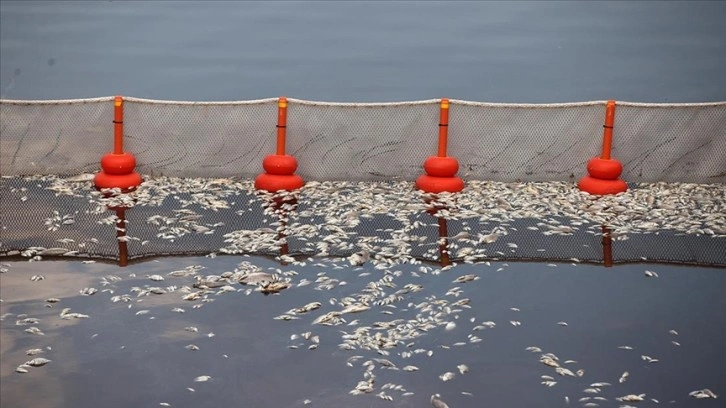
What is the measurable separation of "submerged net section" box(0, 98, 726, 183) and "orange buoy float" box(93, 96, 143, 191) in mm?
319

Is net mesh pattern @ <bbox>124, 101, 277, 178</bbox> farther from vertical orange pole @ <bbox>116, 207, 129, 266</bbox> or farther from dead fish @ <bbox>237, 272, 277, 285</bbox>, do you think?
dead fish @ <bbox>237, 272, 277, 285</bbox>

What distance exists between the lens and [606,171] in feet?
45.4

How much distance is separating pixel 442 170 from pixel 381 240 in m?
2.50

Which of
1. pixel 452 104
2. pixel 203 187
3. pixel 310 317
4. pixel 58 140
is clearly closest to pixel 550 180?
pixel 452 104

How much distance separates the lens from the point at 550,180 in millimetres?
14609

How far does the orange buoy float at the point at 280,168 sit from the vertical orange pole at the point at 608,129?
4.44 meters

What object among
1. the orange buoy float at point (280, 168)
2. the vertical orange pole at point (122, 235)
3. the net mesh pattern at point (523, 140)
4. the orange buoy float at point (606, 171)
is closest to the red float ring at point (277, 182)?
the orange buoy float at point (280, 168)

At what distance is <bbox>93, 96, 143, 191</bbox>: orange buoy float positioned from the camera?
45.7 feet

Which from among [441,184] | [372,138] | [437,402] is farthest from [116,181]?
[437,402]

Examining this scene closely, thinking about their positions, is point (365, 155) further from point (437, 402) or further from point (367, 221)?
point (437, 402)

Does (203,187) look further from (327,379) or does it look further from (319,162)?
(327,379)

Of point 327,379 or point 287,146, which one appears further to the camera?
point 287,146

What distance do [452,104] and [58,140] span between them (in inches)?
232

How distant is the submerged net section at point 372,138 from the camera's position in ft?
47.2
